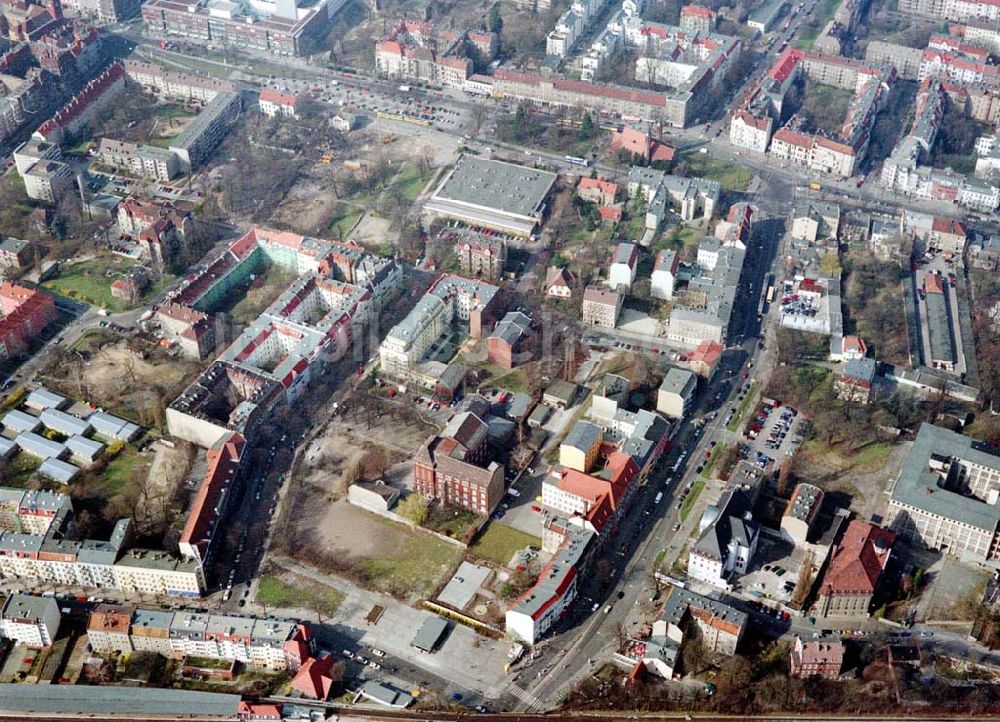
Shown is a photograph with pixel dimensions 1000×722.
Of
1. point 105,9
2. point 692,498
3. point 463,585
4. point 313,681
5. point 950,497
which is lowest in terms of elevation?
point 463,585

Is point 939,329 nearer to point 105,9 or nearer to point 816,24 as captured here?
point 816,24

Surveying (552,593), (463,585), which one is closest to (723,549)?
(552,593)

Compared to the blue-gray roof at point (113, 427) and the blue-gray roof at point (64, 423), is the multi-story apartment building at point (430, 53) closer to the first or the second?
the blue-gray roof at point (113, 427)

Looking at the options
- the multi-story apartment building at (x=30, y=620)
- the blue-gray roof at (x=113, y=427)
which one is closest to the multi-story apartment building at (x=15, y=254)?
the blue-gray roof at (x=113, y=427)

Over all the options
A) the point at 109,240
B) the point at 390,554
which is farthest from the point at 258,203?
the point at 390,554

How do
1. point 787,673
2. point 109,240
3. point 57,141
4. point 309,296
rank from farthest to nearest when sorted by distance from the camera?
point 57,141 → point 109,240 → point 309,296 → point 787,673

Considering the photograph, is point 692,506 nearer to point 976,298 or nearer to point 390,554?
point 390,554
